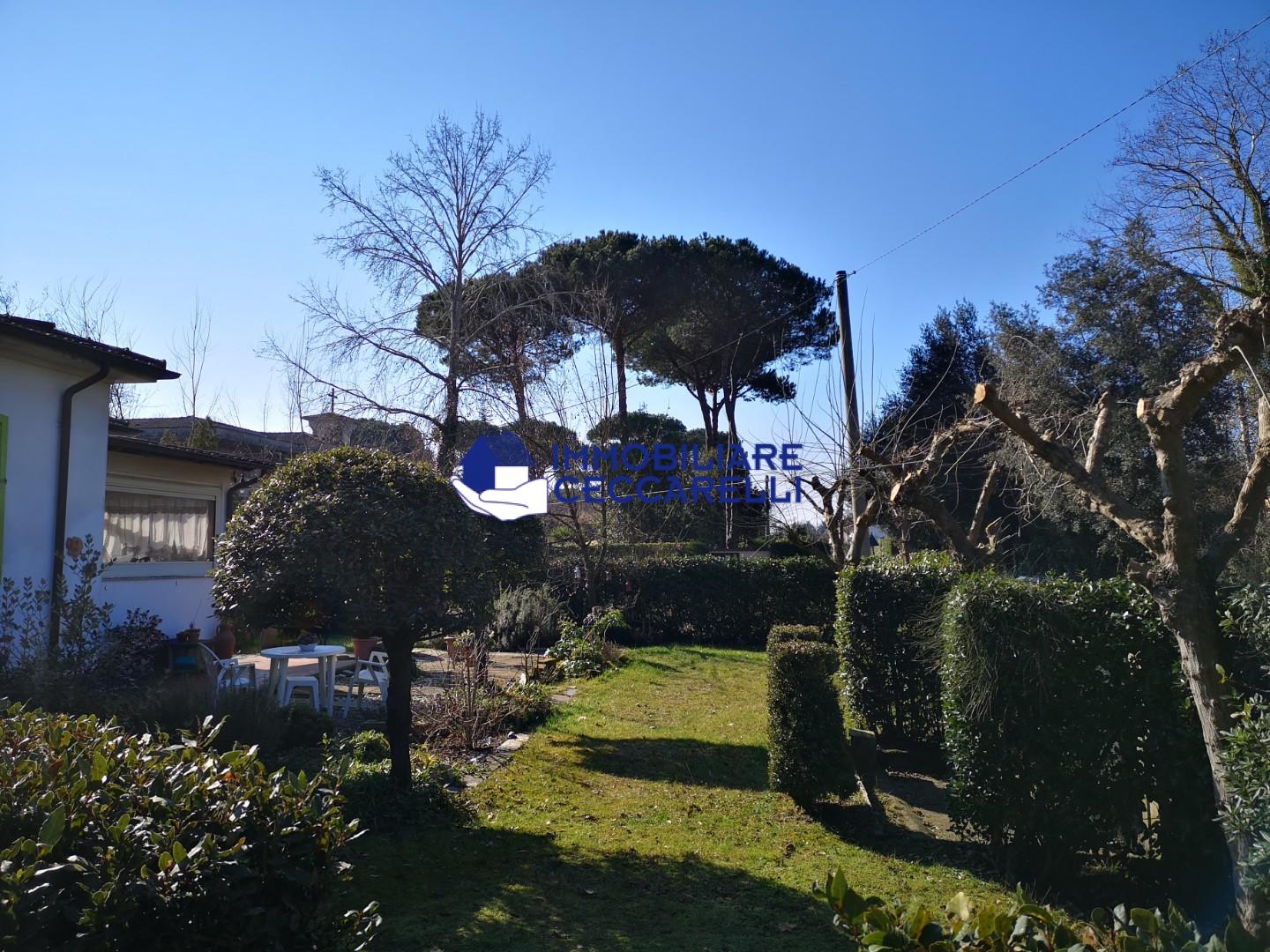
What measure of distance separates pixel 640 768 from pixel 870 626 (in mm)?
2695

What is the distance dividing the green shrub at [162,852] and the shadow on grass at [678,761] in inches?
170

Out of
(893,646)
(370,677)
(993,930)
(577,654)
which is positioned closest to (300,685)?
(370,677)

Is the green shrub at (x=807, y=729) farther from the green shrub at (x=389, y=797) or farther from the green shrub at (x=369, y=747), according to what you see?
the green shrub at (x=369, y=747)

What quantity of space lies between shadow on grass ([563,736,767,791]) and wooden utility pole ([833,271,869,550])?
149 inches

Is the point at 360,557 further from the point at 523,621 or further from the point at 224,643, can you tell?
the point at 523,621

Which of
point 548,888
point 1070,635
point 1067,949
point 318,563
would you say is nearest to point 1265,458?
point 1070,635

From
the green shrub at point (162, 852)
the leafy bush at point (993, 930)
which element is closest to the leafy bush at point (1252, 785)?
the leafy bush at point (993, 930)

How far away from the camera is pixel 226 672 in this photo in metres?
8.07

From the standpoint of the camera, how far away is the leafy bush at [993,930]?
2174mm

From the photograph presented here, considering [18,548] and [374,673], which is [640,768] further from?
[18,548]

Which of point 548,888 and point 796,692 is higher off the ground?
point 796,692

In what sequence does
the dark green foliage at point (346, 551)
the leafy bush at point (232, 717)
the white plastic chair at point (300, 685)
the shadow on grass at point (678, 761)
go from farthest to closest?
the white plastic chair at point (300, 685) → the shadow on grass at point (678, 761) → the leafy bush at point (232, 717) → the dark green foliage at point (346, 551)

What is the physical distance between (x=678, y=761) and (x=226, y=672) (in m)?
4.48

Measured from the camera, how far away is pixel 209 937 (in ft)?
7.98
